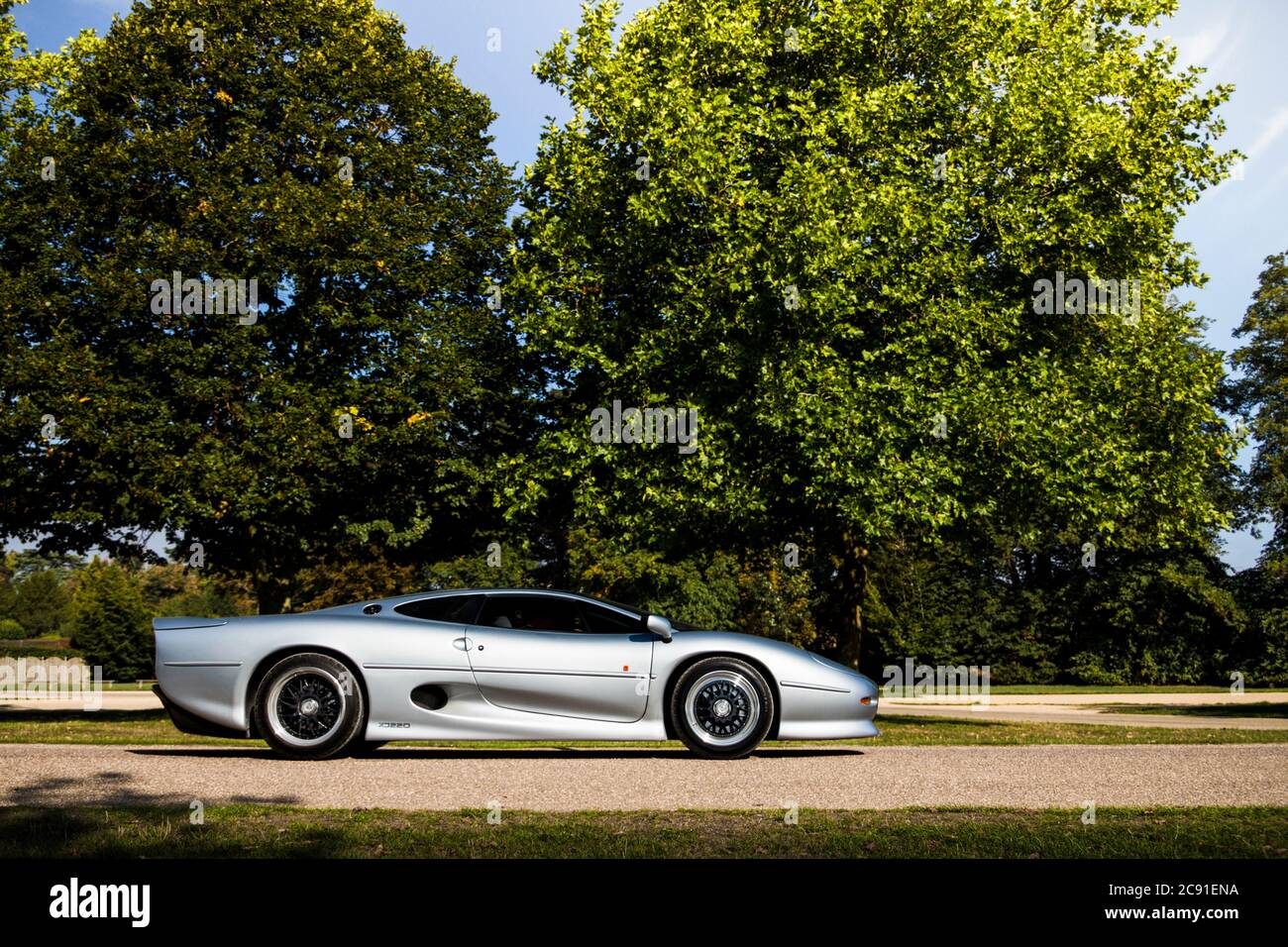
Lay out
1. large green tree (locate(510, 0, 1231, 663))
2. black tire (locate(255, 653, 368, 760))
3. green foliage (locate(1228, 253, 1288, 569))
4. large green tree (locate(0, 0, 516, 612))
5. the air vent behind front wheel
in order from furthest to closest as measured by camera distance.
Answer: green foliage (locate(1228, 253, 1288, 569)) < large green tree (locate(0, 0, 516, 612)) < large green tree (locate(510, 0, 1231, 663)) < the air vent behind front wheel < black tire (locate(255, 653, 368, 760))

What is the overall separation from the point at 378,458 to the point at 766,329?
757 centimetres

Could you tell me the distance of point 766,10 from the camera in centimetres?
1977

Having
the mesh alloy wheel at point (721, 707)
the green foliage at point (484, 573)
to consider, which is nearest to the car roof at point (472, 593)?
the mesh alloy wheel at point (721, 707)

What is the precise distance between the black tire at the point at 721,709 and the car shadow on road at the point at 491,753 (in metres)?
0.22

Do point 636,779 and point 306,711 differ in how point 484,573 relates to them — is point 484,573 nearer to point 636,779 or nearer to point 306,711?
point 306,711

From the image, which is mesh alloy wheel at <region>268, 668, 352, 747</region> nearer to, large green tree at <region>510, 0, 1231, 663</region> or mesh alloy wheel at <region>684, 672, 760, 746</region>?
mesh alloy wheel at <region>684, 672, 760, 746</region>

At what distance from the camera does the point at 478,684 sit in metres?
9.33

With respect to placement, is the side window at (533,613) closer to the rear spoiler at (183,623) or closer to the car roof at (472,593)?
the car roof at (472,593)

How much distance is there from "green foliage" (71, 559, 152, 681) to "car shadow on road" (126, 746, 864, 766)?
36720 mm

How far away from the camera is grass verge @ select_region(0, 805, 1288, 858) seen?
5.59 meters

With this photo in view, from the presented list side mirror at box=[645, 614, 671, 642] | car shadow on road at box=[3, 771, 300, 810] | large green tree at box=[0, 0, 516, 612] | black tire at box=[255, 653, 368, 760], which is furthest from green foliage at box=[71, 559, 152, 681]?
side mirror at box=[645, 614, 671, 642]
